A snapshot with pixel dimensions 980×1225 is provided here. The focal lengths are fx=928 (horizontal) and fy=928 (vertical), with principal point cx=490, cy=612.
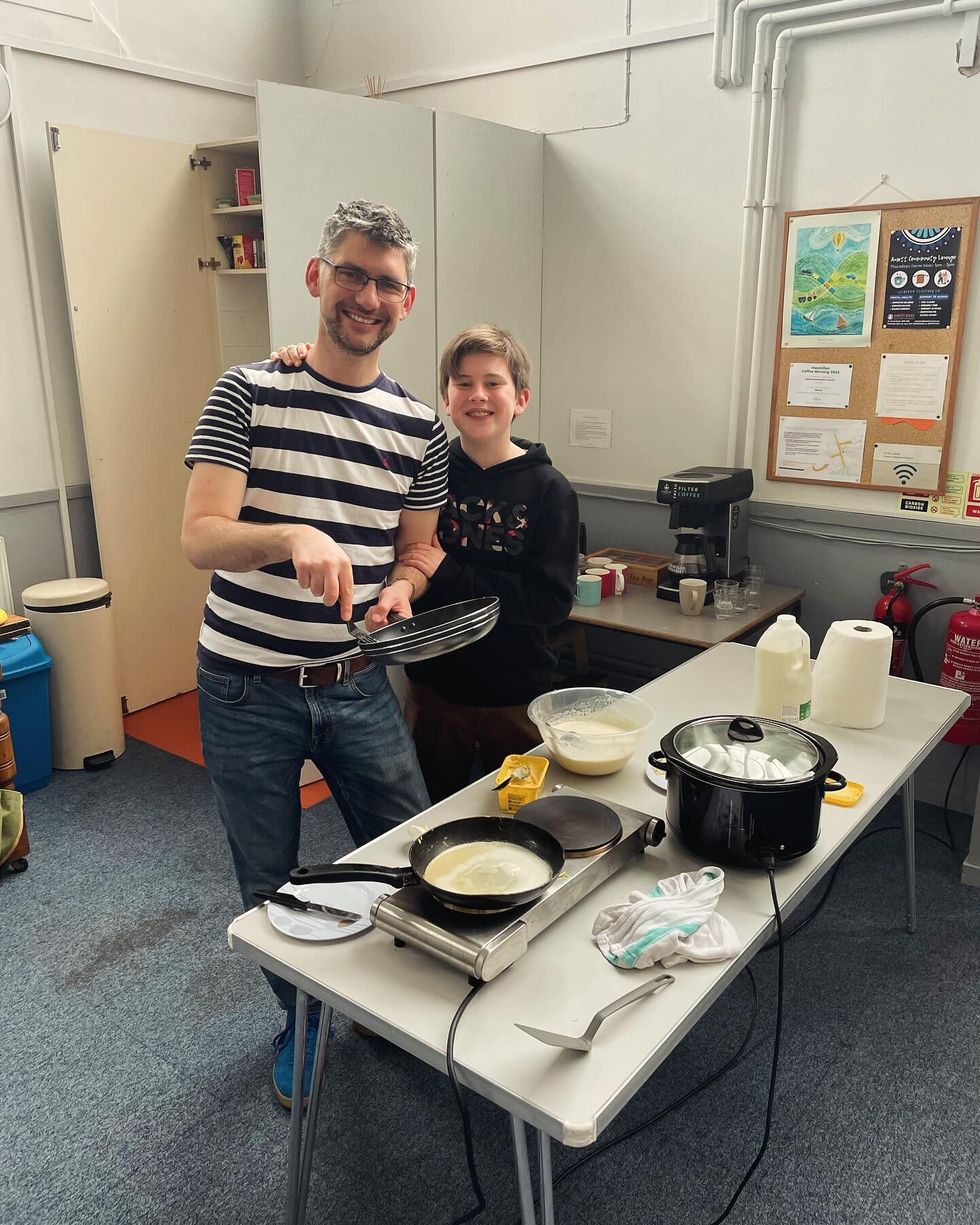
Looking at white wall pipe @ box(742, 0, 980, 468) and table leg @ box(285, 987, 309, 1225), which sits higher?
white wall pipe @ box(742, 0, 980, 468)

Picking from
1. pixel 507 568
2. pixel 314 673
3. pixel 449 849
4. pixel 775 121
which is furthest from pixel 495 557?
pixel 775 121

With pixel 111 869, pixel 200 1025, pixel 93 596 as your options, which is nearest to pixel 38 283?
pixel 93 596

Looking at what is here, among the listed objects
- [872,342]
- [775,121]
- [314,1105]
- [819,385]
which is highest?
[775,121]

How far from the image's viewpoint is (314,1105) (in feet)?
4.70

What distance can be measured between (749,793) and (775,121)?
2.54 meters

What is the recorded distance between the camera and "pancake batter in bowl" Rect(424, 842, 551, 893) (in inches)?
47.7

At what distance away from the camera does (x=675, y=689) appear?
2.13 metres

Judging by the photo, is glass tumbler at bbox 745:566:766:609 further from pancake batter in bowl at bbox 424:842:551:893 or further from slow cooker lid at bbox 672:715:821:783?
pancake batter in bowl at bbox 424:842:551:893

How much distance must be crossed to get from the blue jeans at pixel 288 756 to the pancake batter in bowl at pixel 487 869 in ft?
1.57

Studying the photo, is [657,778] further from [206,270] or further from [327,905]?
[206,270]

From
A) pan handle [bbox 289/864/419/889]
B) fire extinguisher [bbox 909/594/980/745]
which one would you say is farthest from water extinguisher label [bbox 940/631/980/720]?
pan handle [bbox 289/864/419/889]

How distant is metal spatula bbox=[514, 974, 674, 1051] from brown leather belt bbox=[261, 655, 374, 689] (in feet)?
2.45

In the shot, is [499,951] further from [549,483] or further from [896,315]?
[896,315]

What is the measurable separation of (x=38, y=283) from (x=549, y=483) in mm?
2406
